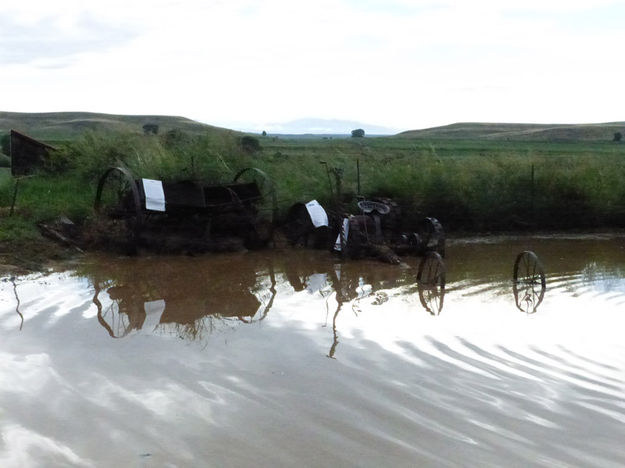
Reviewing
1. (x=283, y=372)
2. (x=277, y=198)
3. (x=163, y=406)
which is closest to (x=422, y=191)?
(x=277, y=198)

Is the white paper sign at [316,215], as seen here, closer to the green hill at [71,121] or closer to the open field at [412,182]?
the open field at [412,182]

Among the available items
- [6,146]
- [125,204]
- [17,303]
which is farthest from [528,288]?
[6,146]

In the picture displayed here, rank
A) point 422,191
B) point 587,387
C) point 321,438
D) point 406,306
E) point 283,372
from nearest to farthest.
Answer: point 321,438
point 587,387
point 283,372
point 406,306
point 422,191

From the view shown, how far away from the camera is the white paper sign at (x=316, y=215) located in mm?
15398

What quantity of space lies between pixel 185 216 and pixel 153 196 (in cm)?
111

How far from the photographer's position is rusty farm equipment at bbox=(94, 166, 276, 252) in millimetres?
14594

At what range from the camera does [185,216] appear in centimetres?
1541

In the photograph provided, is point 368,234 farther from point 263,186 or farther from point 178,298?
point 178,298

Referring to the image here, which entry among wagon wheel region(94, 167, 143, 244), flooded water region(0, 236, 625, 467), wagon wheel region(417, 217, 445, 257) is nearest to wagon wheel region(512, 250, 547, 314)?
flooded water region(0, 236, 625, 467)

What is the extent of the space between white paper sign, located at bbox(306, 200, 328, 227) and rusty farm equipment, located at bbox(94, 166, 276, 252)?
0.77 m

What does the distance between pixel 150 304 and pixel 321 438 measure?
5.50m

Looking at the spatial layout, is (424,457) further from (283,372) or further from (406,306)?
(406,306)

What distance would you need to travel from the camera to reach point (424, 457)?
5.62 m

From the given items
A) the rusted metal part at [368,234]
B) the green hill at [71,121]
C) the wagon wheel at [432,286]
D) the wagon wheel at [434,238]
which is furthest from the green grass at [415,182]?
the green hill at [71,121]
